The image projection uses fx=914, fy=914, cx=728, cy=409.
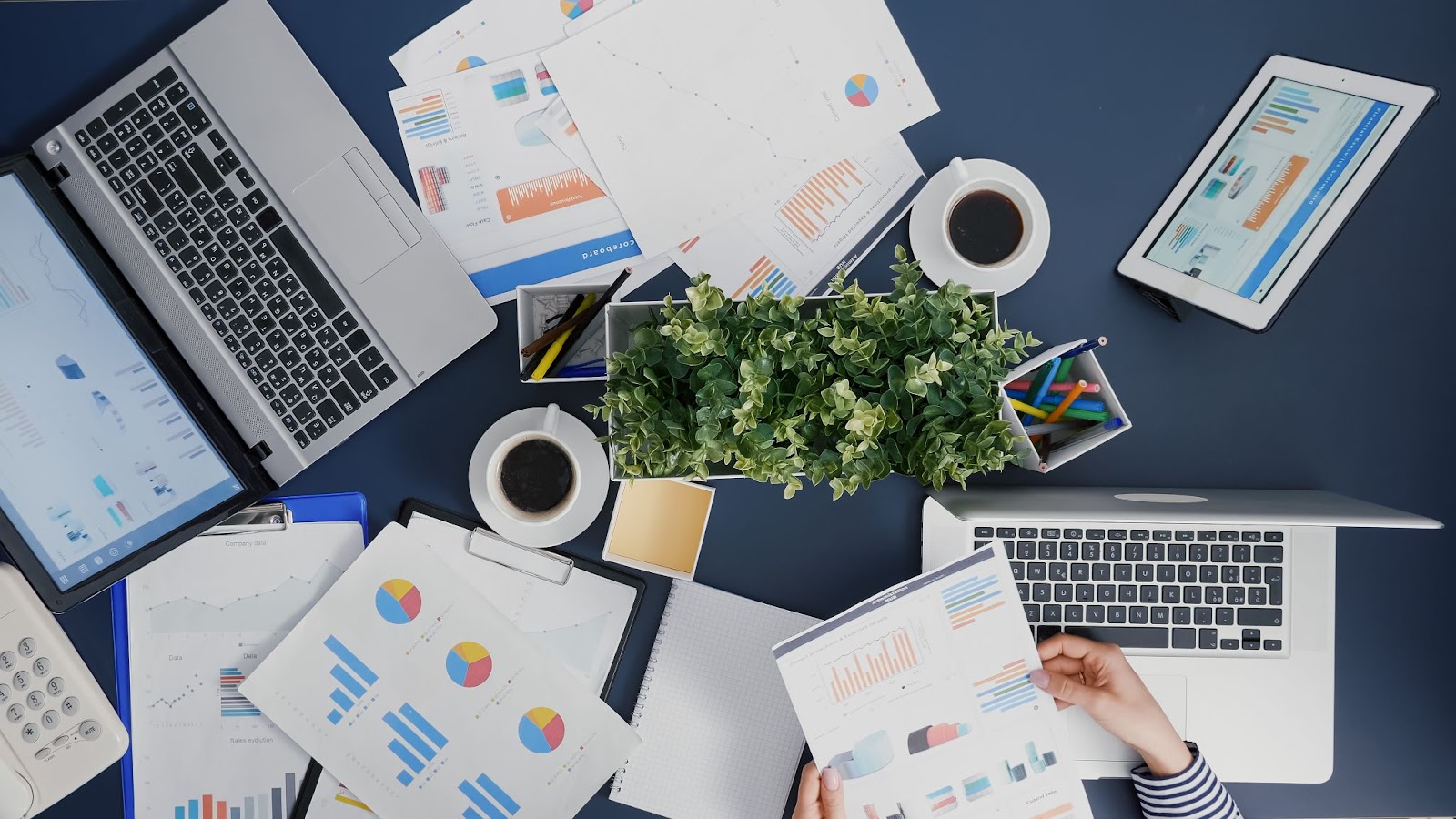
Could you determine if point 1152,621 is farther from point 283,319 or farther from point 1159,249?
point 283,319

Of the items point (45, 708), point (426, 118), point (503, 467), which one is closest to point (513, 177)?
point (426, 118)

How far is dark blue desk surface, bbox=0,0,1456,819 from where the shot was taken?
1.09m

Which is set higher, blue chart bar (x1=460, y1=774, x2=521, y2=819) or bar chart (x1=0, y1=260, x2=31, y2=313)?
bar chart (x1=0, y1=260, x2=31, y2=313)

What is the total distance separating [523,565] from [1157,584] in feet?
2.40

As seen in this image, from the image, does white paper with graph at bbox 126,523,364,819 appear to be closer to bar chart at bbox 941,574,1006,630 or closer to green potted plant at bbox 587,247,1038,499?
green potted plant at bbox 587,247,1038,499

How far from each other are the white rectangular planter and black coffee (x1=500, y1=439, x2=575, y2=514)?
0.07 meters

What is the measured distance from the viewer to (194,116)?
1072mm

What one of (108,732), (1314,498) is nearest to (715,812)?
(108,732)

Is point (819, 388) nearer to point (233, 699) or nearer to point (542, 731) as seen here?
point (542, 731)

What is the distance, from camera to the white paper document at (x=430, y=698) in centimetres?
109

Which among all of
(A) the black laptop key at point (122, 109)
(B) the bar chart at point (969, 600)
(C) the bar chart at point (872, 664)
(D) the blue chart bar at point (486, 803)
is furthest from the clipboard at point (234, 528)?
(B) the bar chart at point (969, 600)

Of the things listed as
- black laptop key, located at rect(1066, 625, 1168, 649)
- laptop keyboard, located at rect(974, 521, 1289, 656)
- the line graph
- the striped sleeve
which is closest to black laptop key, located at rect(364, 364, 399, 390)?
the line graph

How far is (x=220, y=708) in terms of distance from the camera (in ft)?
3.59

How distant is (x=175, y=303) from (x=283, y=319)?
5.0 inches
